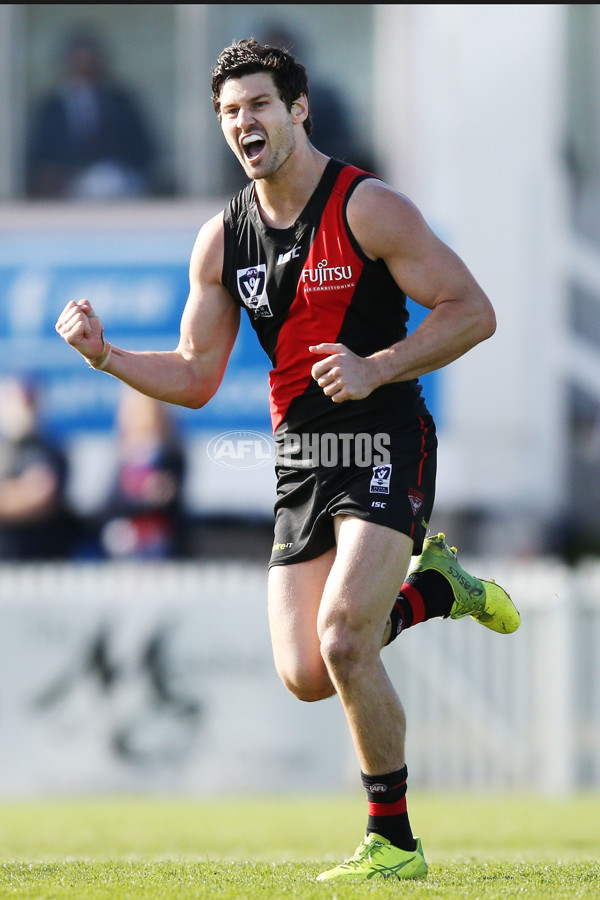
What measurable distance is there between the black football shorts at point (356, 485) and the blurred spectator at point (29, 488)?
6.87m

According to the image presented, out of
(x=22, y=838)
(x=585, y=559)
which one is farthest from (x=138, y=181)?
(x=22, y=838)

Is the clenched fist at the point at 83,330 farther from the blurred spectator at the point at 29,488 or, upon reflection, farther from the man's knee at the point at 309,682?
the blurred spectator at the point at 29,488

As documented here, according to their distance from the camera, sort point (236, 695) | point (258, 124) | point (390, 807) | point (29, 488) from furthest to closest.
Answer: point (29, 488)
point (236, 695)
point (258, 124)
point (390, 807)

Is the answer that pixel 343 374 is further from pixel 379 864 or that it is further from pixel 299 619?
pixel 379 864

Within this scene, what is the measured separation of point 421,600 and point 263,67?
7.24 ft

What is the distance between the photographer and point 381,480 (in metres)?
5.27

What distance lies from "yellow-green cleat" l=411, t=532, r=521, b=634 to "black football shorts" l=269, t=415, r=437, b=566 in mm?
697

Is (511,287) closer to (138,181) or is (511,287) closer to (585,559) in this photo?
(585,559)

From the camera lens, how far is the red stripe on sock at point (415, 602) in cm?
579

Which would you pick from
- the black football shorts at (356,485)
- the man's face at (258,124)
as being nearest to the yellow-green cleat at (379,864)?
the black football shorts at (356,485)

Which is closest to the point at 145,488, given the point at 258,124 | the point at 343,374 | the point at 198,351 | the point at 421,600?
the point at 198,351

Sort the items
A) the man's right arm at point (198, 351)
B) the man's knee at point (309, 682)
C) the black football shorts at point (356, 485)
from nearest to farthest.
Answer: the black football shorts at point (356, 485) < the man's knee at point (309, 682) < the man's right arm at point (198, 351)

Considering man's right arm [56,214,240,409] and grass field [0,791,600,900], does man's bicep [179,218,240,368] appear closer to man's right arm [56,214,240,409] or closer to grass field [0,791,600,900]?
man's right arm [56,214,240,409]

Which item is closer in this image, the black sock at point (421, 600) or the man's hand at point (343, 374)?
the man's hand at point (343, 374)
